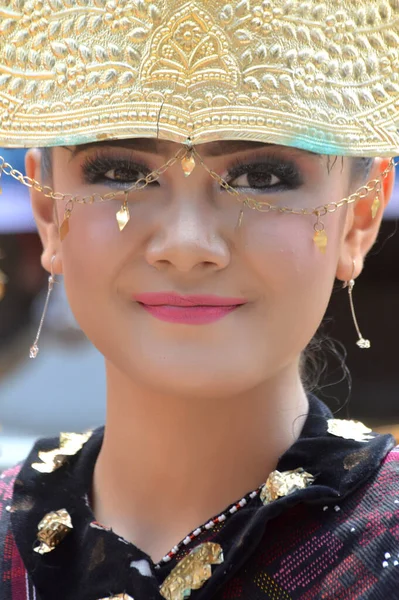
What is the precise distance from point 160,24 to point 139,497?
745mm

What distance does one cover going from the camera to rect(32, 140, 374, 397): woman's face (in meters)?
1.26

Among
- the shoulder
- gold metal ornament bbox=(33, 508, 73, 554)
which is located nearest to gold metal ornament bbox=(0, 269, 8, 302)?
the shoulder

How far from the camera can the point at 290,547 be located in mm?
1275

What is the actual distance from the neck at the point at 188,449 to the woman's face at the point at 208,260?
0.33 feet

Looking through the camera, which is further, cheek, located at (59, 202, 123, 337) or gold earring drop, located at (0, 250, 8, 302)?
gold earring drop, located at (0, 250, 8, 302)

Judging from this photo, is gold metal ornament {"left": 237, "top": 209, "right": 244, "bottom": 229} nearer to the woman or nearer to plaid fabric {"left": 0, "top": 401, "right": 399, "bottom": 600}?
the woman

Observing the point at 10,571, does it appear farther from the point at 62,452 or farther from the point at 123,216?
the point at 123,216

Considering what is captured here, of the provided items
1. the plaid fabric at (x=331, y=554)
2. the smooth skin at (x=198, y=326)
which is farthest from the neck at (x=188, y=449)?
the plaid fabric at (x=331, y=554)

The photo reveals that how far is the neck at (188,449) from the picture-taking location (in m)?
1.39

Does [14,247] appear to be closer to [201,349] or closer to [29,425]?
[29,425]

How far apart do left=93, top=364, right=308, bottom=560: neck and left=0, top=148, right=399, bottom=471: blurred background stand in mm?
1886

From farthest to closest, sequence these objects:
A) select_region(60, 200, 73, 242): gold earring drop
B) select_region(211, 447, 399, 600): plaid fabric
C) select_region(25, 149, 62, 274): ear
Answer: select_region(25, 149, 62, 274): ear → select_region(60, 200, 73, 242): gold earring drop → select_region(211, 447, 399, 600): plaid fabric

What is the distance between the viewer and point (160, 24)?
4.12 feet

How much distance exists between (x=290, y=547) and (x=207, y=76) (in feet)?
2.22
